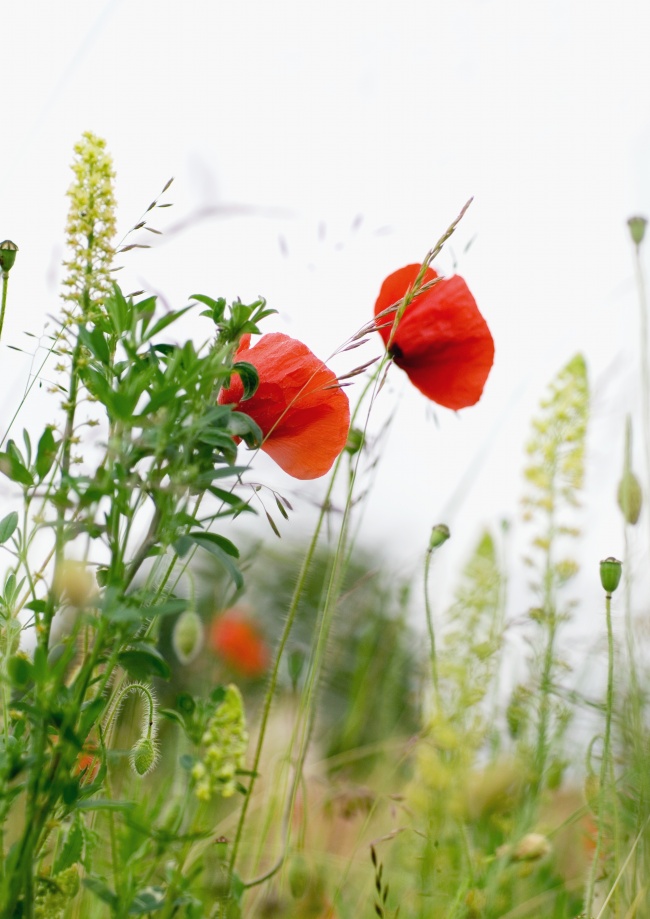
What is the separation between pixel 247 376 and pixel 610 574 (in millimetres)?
389

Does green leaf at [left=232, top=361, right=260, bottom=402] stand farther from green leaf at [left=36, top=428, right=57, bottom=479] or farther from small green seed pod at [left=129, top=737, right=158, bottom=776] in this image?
small green seed pod at [left=129, top=737, right=158, bottom=776]

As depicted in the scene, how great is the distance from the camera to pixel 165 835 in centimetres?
56

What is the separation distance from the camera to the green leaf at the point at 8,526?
2.34 feet

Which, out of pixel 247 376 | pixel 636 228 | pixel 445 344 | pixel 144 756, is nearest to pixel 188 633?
pixel 144 756

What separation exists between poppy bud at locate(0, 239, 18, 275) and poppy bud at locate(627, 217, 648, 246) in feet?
2.30

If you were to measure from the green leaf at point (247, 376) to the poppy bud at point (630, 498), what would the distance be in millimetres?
437

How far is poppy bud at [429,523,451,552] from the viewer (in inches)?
40.9

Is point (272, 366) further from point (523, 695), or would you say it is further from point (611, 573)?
point (523, 695)

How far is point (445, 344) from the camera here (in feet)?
3.72

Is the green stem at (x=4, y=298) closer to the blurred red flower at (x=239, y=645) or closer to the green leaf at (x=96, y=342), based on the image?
the green leaf at (x=96, y=342)

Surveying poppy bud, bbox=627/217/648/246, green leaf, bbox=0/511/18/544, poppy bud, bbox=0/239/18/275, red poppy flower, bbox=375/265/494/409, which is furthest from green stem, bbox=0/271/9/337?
poppy bud, bbox=627/217/648/246

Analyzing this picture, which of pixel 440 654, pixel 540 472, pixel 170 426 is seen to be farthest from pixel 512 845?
pixel 540 472

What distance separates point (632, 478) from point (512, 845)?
0.40 metres

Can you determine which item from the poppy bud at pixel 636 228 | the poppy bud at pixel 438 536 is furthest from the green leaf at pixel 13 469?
the poppy bud at pixel 636 228
